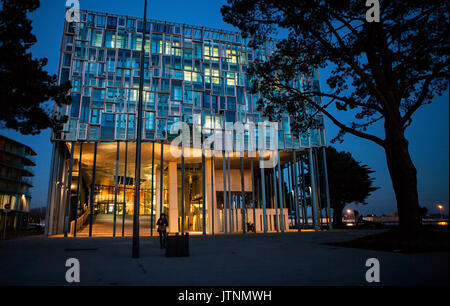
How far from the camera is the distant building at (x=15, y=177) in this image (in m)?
50.7

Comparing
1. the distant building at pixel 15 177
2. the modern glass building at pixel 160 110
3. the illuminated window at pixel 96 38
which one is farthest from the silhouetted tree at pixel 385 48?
the distant building at pixel 15 177

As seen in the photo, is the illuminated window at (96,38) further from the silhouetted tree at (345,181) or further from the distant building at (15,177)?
the distant building at (15,177)

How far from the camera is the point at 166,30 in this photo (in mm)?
26609

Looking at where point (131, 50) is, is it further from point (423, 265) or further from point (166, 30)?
point (423, 265)

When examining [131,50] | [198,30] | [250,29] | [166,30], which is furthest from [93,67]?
[250,29]

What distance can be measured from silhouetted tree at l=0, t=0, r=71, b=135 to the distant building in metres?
44.8

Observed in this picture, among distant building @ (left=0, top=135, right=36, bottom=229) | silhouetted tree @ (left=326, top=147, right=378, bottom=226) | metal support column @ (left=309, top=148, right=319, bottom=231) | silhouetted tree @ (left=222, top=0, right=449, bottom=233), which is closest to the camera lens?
silhouetted tree @ (left=222, top=0, right=449, bottom=233)

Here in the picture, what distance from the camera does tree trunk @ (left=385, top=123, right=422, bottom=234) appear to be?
10.6m

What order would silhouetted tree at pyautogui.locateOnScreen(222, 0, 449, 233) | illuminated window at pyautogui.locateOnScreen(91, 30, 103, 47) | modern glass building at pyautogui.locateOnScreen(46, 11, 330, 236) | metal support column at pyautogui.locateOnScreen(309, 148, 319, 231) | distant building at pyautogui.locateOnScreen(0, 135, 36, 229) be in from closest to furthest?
silhouetted tree at pyautogui.locateOnScreen(222, 0, 449, 233)
modern glass building at pyautogui.locateOnScreen(46, 11, 330, 236)
illuminated window at pyautogui.locateOnScreen(91, 30, 103, 47)
metal support column at pyautogui.locateOnScreen(309, 148, 319, 231)
distant building at pyautogui.locateOnScreen(0, 135, 36, 229)

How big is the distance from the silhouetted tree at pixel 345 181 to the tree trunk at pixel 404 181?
25.4 meters

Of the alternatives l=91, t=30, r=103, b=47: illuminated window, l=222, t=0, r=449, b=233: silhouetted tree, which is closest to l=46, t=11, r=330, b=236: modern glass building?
l=91, t=30, r=103, b=47: illuminated window

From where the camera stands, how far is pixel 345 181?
35375mm

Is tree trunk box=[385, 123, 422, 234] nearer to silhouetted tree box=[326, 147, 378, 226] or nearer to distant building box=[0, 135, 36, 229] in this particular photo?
silhouetted tree box=[326, 147, 378, 226]
